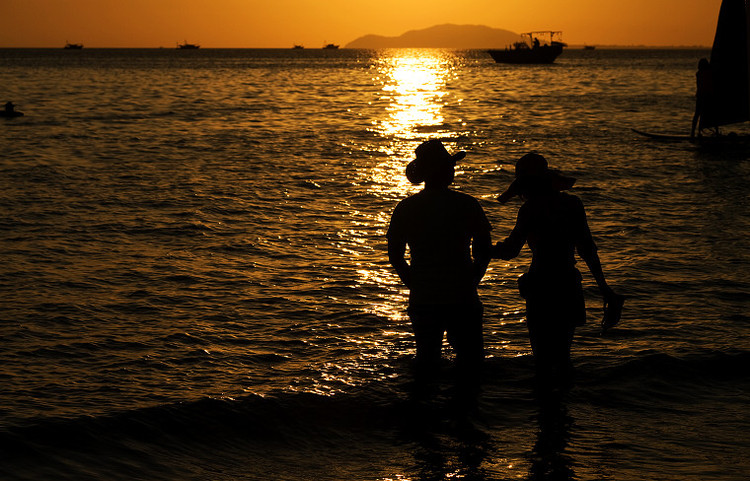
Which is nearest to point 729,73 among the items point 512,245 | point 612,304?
point 612,304

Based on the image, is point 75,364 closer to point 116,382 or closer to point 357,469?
point 116,382

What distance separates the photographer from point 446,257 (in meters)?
5.12

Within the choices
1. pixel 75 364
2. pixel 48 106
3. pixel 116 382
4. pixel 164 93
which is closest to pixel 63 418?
pixel 116 382

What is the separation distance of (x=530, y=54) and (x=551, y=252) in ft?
472

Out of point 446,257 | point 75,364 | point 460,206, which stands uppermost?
point 460,206

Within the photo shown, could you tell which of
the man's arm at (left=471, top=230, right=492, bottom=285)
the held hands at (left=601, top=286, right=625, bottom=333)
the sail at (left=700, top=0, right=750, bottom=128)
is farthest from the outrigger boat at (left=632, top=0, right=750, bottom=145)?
the man's arm at (left=471, top=230, right=492, bottom=285)

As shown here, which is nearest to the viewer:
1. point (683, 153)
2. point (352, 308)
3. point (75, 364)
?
point (75, 364)

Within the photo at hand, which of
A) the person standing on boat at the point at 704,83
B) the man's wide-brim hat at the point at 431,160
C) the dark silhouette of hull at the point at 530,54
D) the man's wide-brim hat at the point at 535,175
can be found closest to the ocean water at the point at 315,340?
the man's wide-brim hat at the point at 535,175

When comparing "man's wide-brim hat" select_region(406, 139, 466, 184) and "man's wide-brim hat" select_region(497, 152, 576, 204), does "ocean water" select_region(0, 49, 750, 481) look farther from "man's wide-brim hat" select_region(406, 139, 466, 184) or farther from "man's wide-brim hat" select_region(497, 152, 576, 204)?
"man's wide-brim hat" select_region(406, 139, 466, 184)

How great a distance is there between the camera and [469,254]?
516cm

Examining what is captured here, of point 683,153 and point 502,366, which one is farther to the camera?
point 683,153

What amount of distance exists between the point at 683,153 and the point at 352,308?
19.6 m

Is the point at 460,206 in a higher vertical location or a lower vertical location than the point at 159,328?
higher

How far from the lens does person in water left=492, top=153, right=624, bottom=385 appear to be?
5.23 metres
